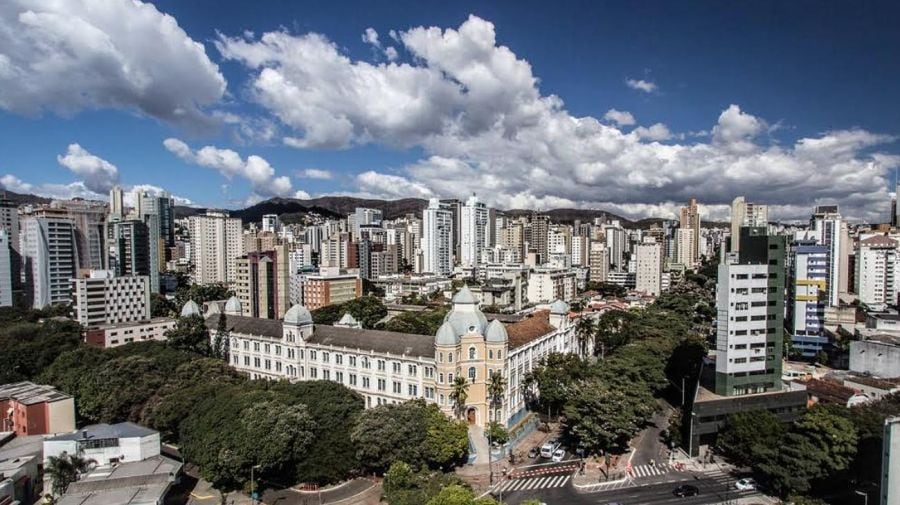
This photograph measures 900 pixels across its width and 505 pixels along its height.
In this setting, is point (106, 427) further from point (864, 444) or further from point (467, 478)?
point (864, 444)

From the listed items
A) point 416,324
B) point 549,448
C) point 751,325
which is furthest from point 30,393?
point 751,325

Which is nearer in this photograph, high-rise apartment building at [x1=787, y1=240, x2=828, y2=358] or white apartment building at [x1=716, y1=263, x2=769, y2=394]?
white apartment building at [x1=716, y1=263, x2=769, y2=394]

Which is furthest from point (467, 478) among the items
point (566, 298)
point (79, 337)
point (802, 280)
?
point (566, 298)

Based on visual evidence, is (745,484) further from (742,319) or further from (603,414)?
Answer: (742,319)

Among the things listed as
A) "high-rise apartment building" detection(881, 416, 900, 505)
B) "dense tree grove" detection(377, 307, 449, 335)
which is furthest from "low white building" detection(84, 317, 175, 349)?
"high-rise apartment building" detection(881, 416, 900, 505)

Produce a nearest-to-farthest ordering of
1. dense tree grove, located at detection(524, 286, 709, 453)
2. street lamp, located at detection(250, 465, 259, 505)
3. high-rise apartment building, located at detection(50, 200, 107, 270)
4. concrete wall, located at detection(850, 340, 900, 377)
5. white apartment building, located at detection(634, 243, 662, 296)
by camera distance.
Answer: street lamp, located at detection(250, 465, 259, 505), dense tree grove, located at detection(524, 286, 709, 453), concrete wall, located at detection(850, 340, 900, 377), high-rise apartment building, located at detection(50, 200, 107, 270), white apartment building, located at detection(634, 243, 662, 296)

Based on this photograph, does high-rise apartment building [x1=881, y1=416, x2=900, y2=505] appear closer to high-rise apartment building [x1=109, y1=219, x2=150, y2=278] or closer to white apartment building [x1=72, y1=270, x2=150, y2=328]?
white apartment building [x1=72, y1=270, x2=150, y2=328]
